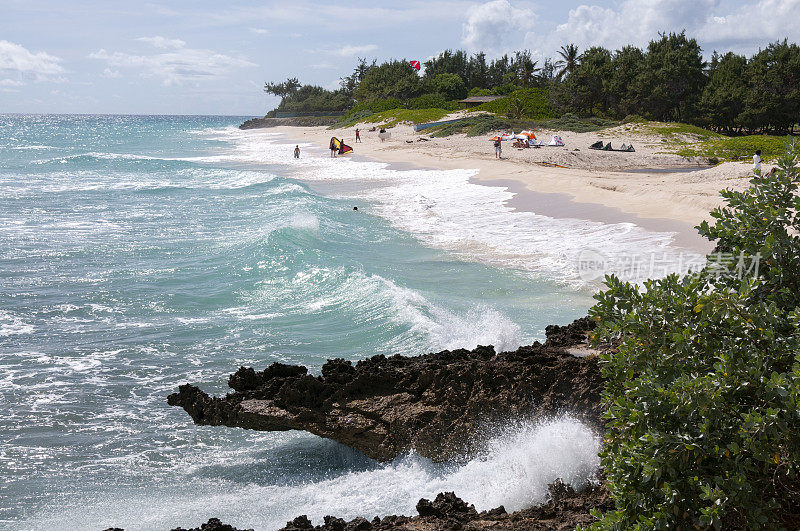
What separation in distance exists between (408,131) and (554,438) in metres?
65.8

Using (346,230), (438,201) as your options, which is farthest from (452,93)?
(346,230)

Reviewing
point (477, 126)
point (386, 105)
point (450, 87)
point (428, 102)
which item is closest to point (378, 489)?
point (477, 126)

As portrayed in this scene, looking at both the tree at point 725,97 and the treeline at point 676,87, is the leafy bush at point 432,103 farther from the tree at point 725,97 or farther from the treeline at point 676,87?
the tree at point 725,97

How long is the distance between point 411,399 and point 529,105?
65636 mm

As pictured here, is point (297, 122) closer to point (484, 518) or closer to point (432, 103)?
point (432, 103)

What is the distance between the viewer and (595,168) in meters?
39.9

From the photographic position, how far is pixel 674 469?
3783 millimetres

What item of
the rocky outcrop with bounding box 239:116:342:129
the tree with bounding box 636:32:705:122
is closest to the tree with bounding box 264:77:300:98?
the rocky outcrop with bounding box 239:116:342:129

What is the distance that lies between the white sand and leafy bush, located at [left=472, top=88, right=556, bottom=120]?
30.1 feet

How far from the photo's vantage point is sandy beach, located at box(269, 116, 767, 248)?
2391cm

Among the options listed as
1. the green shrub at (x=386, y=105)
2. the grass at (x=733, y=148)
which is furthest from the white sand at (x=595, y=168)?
the green shrub at (x=386, y=105)

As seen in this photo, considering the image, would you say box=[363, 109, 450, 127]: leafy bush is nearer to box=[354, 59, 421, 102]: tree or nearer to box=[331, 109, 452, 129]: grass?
box=[331, 109, 452, 129]: grass

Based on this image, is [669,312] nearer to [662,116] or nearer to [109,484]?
[109,484]

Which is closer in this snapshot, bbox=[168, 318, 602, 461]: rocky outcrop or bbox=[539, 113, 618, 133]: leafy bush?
bbox=[168, 318, 602, 461]: rocky outcrop
